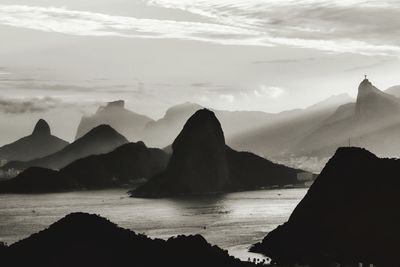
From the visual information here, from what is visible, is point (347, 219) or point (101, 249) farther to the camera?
point (347, 219)

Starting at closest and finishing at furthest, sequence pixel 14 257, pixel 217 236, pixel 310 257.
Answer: pixel 14 257 → pixel 310 257 → pixel 217 236

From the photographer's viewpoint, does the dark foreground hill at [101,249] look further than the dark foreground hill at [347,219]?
No

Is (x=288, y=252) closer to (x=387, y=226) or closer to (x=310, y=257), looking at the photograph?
(x=310, y=257)

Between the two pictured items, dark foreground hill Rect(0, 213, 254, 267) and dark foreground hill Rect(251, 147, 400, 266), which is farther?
dark foreground hill Rect(251, 147, 400, 266)

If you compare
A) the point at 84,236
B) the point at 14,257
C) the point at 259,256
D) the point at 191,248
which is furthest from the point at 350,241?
the point at 14,257
